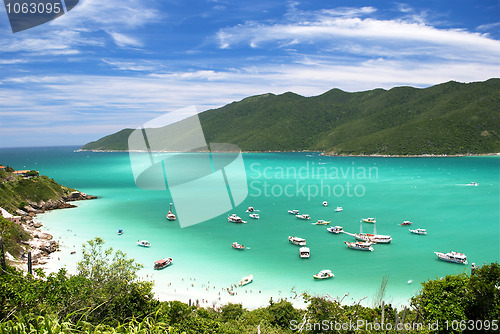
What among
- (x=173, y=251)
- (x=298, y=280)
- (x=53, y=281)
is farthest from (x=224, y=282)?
(x=53, y=281)

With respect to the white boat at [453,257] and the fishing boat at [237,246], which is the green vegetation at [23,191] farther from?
the white boat at [453,257]

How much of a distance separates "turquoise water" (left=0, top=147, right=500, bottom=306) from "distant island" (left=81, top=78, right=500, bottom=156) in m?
71.0

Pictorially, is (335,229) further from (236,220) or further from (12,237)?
(12,237)

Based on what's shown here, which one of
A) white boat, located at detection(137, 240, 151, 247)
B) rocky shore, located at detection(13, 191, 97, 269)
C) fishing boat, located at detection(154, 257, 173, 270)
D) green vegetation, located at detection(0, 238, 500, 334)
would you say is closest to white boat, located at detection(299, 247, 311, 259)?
fishing boat, located at detection(154, 257, 173, 270)

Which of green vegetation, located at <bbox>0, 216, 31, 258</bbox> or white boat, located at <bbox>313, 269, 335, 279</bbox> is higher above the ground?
green vegetation, located at <bbox>0, 216, 31, 258</bbox>

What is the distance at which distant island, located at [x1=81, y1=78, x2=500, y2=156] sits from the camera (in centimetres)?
11956

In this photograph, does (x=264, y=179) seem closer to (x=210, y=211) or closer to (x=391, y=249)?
(x=210, y=211)

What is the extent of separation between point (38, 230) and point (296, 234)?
77.1ft

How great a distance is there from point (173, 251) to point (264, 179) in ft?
151

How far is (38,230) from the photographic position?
29.4m

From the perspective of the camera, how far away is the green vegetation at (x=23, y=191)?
3509cm

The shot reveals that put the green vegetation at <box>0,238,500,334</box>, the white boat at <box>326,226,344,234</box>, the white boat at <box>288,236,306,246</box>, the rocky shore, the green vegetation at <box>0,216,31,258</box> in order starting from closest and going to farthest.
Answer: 1. the green vegetation at <box>0,238,500,334</box>
2. the green vegetation at <box>0,216,31,258</box>
3. the rocky shore
4. the white boat at <box>288,236,306,246</box>
5. the white boat at <box>326,226,344,234</box>

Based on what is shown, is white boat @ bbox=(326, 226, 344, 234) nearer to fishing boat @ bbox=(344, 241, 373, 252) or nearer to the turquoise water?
the turquoise water

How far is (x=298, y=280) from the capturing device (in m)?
20.4
